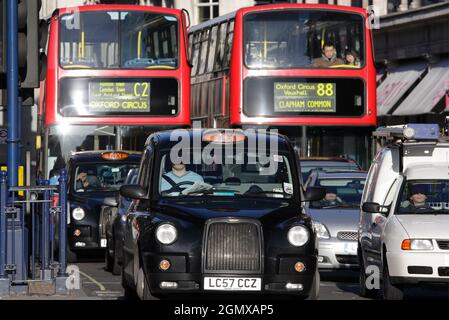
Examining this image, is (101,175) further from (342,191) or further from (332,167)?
(342,191)

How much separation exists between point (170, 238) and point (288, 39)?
647 inches

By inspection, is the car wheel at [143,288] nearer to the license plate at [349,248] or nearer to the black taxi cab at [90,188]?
the license plate at [349,248]

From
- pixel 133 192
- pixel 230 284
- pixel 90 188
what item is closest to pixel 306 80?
pixel 90 188

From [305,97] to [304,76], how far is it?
1.47ft

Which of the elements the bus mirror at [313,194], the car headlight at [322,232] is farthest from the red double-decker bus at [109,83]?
the bus mirror at [313,194]

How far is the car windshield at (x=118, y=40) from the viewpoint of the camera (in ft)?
99.2

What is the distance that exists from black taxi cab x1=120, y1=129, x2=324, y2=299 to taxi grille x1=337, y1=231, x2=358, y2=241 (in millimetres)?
5734

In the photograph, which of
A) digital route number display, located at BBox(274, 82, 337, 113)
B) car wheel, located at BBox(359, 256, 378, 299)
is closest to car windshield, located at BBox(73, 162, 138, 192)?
digital route number display, located at BBox(274, 82, 337, 113)

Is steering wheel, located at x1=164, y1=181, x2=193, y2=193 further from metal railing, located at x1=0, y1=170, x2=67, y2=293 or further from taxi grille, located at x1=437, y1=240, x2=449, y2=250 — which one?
taxi grille, located at x1=437, y1=240, x2=449, y2=250

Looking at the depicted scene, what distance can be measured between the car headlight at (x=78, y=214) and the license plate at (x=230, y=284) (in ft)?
35.7

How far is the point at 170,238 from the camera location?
1470 cm

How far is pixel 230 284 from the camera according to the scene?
48.1 feet
